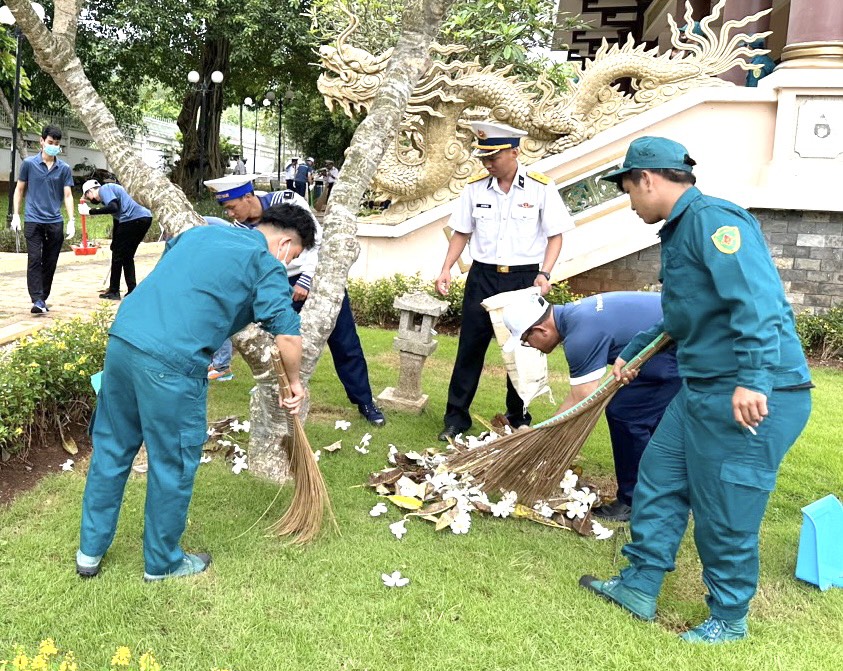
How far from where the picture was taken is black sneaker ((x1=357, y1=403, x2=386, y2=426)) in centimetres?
470

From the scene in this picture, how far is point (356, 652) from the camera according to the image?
2.44m

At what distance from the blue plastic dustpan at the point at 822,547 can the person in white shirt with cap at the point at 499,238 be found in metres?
1.87

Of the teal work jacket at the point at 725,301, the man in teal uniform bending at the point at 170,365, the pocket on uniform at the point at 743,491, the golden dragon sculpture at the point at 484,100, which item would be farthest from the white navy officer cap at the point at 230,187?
the golden dragon sculpture at the point at 484,100

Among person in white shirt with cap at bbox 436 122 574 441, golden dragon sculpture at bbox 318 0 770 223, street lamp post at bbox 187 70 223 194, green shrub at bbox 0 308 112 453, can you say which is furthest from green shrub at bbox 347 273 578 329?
street lamp post at bbox 187 70 223 194

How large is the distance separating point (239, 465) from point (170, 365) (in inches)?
56.6

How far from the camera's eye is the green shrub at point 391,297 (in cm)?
766

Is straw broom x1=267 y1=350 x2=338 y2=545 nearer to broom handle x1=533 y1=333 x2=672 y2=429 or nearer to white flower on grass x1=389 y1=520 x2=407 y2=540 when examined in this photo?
white flower on grass x1=389 y1=520 x2=407 y2=540

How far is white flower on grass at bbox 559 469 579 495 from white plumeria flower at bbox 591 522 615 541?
28cm

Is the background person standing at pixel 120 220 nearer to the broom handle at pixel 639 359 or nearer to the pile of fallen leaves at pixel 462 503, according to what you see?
the pile of fallen leaves at pixel 462 503

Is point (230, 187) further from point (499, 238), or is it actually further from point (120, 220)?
point (120, 220)

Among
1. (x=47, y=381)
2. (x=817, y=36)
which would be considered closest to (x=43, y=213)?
(x=47, y=381)

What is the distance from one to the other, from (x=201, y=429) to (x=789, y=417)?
2.03 m

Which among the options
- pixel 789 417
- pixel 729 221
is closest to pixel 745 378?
pixel 789 417

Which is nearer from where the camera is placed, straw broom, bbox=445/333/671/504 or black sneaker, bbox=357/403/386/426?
straw broom, bbox=445/333/671/504
